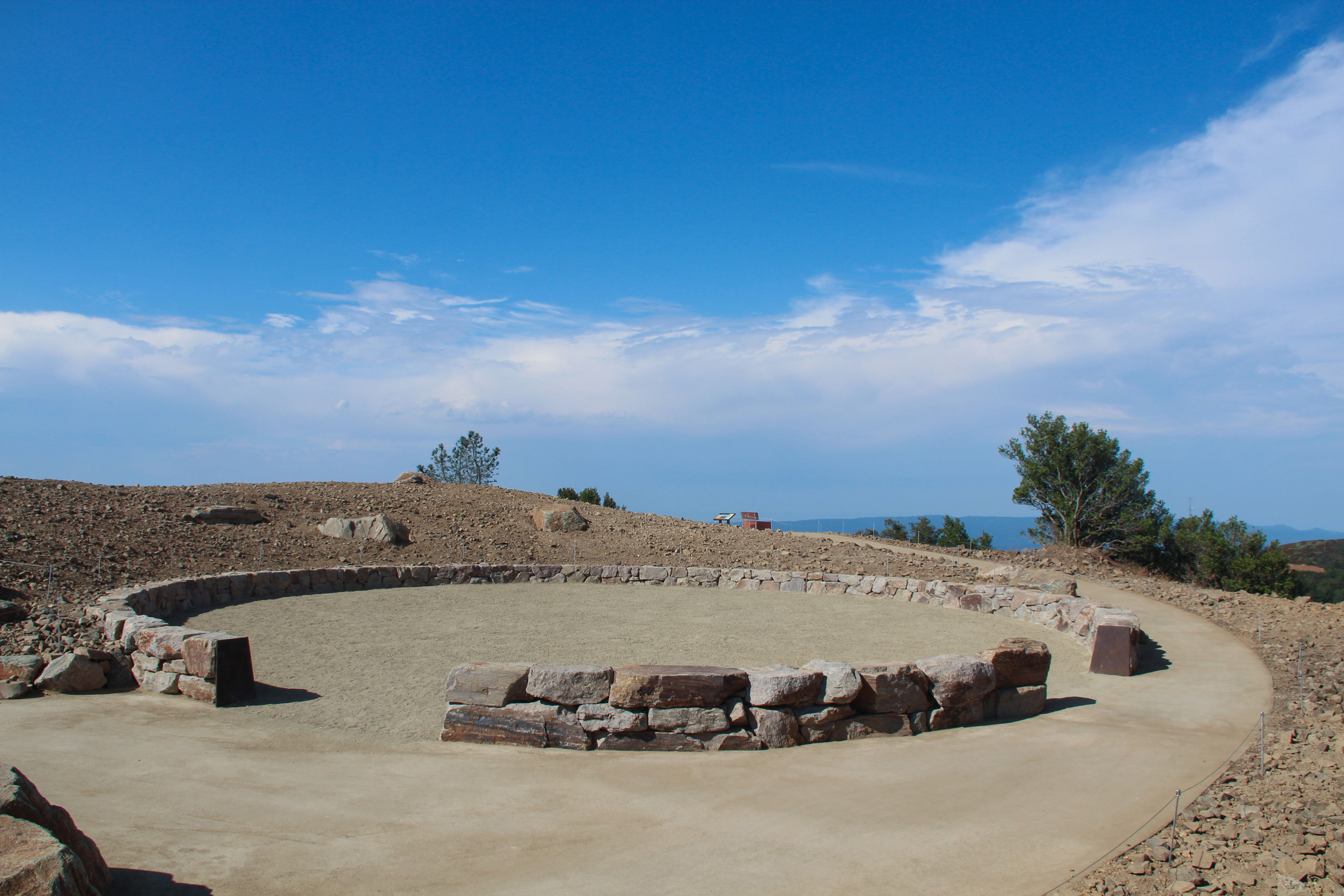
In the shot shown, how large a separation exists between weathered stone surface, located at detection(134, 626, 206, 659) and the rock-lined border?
0.02 meters

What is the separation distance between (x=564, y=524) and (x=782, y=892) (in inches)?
788

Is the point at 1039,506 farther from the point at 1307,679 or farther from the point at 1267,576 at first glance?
the point at 1307,679

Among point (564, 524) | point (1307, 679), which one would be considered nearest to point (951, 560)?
point (564, 524)

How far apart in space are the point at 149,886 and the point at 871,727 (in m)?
5.47

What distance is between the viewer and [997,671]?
794 centimetres

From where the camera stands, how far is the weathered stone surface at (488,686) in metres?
7.07

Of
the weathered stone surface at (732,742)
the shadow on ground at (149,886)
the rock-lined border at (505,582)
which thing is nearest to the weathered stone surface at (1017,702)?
the weathered stone surface at (732,742)

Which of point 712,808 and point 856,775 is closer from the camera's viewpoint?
point 712,808

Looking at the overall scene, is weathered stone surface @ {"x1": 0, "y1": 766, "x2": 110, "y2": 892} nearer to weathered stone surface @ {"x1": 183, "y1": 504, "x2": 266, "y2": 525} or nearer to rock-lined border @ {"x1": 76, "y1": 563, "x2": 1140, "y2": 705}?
rock-lined border @ {"x1": 76, "y1": 563, "x2": 1140, "y2": 705}

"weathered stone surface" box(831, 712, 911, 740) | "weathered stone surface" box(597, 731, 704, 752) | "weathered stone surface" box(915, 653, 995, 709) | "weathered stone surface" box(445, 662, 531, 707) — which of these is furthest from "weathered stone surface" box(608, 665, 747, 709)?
"weathered stone surface" box(915, 653, 995, 709)

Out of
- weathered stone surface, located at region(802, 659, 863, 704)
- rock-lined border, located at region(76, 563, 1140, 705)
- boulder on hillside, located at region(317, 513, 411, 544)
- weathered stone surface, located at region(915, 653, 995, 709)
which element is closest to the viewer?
weathered stone surface, located at region(802, 659, 863, 704)

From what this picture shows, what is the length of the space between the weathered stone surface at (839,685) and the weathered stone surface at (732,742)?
713mm

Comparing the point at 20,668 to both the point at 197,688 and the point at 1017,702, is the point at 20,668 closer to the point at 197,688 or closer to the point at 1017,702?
the point at 197,688

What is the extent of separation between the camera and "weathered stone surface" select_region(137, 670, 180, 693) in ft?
28.8
